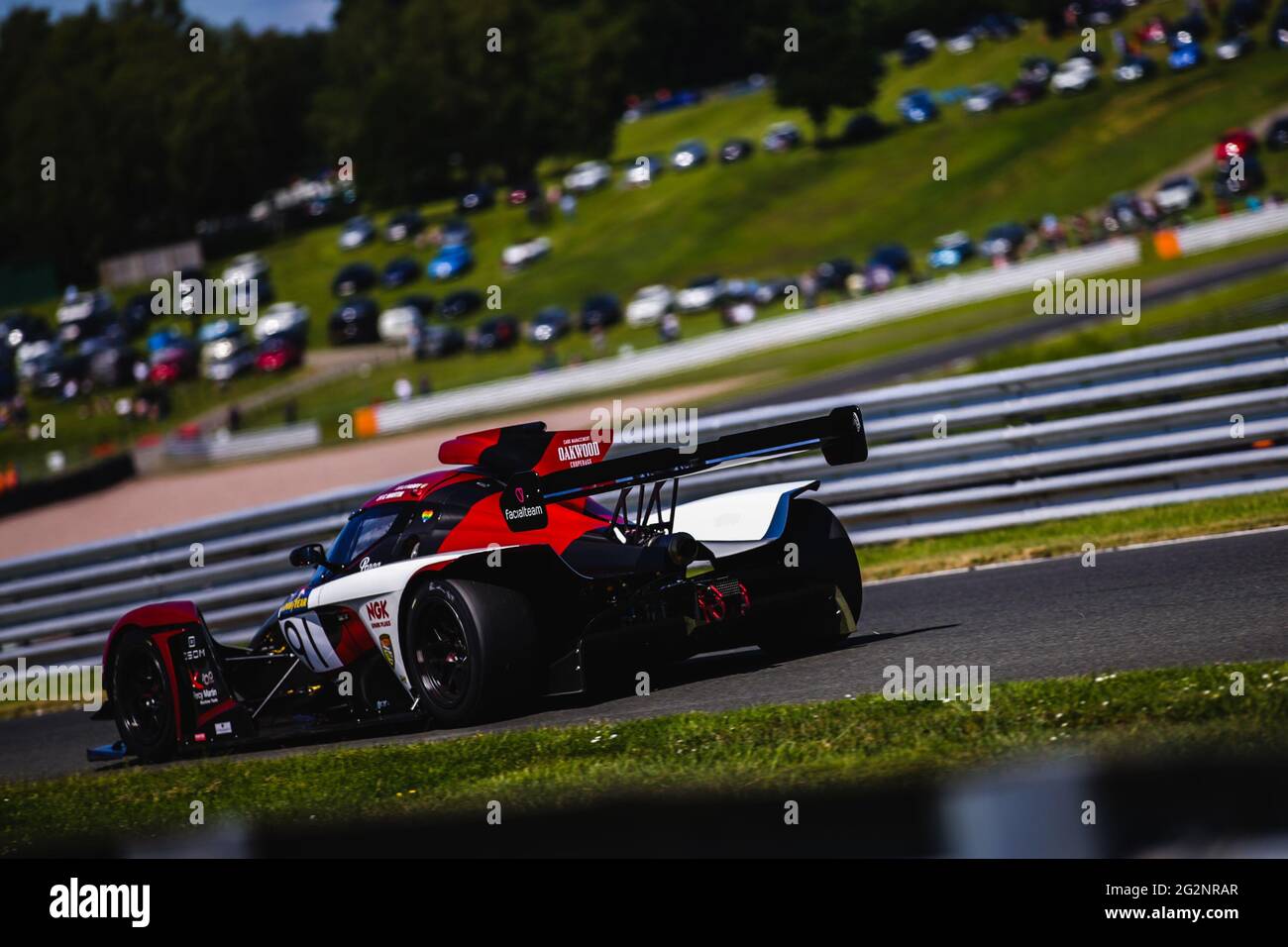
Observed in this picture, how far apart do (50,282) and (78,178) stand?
22.0ft

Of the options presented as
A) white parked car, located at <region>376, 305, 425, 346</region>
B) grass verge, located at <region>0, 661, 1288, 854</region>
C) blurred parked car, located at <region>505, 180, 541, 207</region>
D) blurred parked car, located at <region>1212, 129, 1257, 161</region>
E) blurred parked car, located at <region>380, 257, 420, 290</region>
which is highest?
blurred parked car, located at <region>505, 180, 541, 207</region>

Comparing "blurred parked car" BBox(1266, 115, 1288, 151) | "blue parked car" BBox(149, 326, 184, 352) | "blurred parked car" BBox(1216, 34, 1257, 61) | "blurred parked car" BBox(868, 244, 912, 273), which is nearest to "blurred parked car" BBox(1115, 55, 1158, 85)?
"blurred parked car" BBox(1216, 34, 1257, 61)

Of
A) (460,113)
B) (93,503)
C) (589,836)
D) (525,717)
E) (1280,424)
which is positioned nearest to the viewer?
(589,836)

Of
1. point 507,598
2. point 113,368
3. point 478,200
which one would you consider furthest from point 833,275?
point 507,598

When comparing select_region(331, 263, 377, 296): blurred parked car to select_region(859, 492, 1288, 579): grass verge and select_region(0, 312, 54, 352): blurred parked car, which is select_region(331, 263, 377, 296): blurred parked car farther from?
select_region(859, 492, 1288, 579): grass verge

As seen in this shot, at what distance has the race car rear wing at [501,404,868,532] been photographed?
7.65 m

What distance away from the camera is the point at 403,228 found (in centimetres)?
8588

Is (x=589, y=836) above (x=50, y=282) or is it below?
below

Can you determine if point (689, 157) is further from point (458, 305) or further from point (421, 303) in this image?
point (421, 303)

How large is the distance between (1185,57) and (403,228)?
39720 millimetres

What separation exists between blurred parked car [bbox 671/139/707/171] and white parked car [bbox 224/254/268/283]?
891 inches
